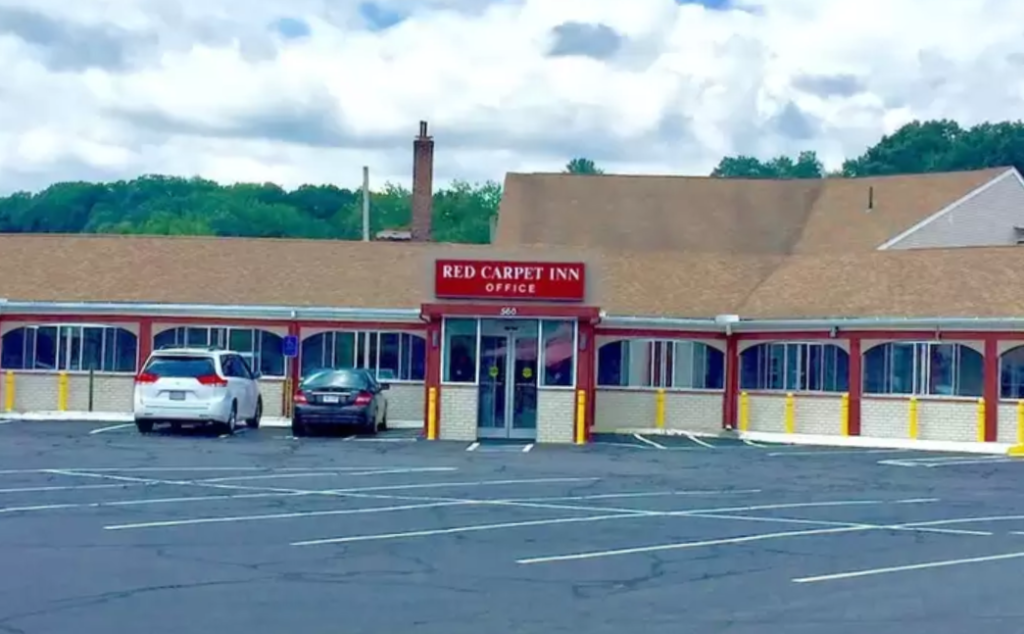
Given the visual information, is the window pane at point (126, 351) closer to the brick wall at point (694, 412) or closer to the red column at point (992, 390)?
the brick wall at point (694, 412)

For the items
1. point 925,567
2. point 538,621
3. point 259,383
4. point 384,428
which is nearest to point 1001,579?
point 925,567

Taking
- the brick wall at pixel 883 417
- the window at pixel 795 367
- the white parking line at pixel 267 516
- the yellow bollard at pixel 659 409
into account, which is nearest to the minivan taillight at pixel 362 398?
the yellow bollard at pixel 659 409

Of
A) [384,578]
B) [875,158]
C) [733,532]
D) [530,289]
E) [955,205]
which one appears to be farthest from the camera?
[875,158]

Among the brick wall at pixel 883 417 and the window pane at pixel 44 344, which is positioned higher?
the window pane at pixel 44 344

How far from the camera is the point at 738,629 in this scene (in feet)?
35.3

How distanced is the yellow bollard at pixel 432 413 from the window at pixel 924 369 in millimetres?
9476

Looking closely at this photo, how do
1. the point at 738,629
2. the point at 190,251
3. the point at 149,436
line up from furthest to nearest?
the point at 190,251 → the point at 149,436 → the point at 738,629

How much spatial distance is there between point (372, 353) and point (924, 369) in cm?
1259

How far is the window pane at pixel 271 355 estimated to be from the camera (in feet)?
123

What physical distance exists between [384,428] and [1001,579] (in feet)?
74.0

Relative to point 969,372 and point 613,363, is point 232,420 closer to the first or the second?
point 613,363

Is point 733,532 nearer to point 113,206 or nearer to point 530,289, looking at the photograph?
point 530,289

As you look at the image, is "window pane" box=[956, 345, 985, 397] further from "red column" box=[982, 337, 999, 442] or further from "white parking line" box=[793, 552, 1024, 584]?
"white parking line" box=[793, 552, 1024, 584]

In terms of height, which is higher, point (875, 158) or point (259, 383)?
point (875, 158)
